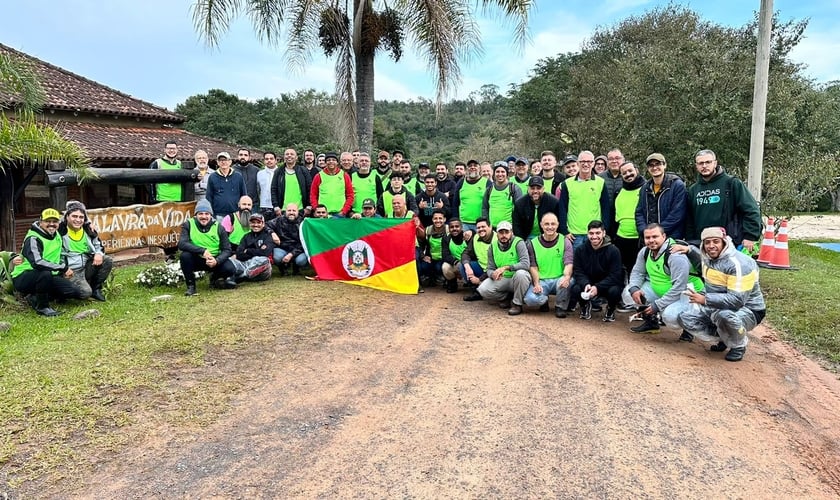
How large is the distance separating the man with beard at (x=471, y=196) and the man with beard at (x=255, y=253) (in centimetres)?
289

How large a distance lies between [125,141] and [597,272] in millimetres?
13300

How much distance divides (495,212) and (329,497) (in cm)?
533

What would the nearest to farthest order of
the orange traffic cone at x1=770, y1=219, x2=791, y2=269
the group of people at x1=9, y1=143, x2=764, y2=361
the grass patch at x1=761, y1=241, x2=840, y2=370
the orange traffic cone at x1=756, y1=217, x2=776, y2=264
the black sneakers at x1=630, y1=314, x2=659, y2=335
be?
the group of people at x1=9, y1=143, x2=764, y2=361
the grass patch at x1=761, y1=241, x2=840, y2=370
the black sneakers at x1=630, y1=314, x2=659, y2=335
the orange traffic cone at x1=770, y1=219, x2=791, y2=269
the orange traffic cone at x1=756, y1=217, x2=776, y2=264

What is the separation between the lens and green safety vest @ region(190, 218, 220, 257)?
7.67 m

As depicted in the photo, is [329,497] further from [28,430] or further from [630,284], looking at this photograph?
[630,284]

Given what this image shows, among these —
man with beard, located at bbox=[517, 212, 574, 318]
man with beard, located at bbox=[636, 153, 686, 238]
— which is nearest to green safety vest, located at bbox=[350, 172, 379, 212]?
man with beard, located at bbox=[517, 212, 574, 318]

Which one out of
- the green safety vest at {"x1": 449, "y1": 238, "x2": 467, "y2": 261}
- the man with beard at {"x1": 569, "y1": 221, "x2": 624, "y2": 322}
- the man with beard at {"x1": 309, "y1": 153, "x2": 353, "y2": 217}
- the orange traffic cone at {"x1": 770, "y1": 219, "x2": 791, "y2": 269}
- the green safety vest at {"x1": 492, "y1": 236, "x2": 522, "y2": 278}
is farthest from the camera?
the orange traffic cone at {"x1": 770, "y1": 219, "x2": 791, "y2": 269}

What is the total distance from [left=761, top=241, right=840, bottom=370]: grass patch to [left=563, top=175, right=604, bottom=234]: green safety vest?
2.37 m

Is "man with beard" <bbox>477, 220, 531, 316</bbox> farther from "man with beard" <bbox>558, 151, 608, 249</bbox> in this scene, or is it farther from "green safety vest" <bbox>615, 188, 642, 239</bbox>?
"green safety vest" <bbox>615, 188, 642, 239</bbox>

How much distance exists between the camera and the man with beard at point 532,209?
7340mm

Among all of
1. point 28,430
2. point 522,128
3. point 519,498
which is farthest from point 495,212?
point 522,128

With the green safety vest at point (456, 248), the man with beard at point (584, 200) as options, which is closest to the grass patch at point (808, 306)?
the man with beard at point (584, 200)

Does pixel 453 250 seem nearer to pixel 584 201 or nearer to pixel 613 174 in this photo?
pixel 584 201

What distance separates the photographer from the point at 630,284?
20.3 feet
